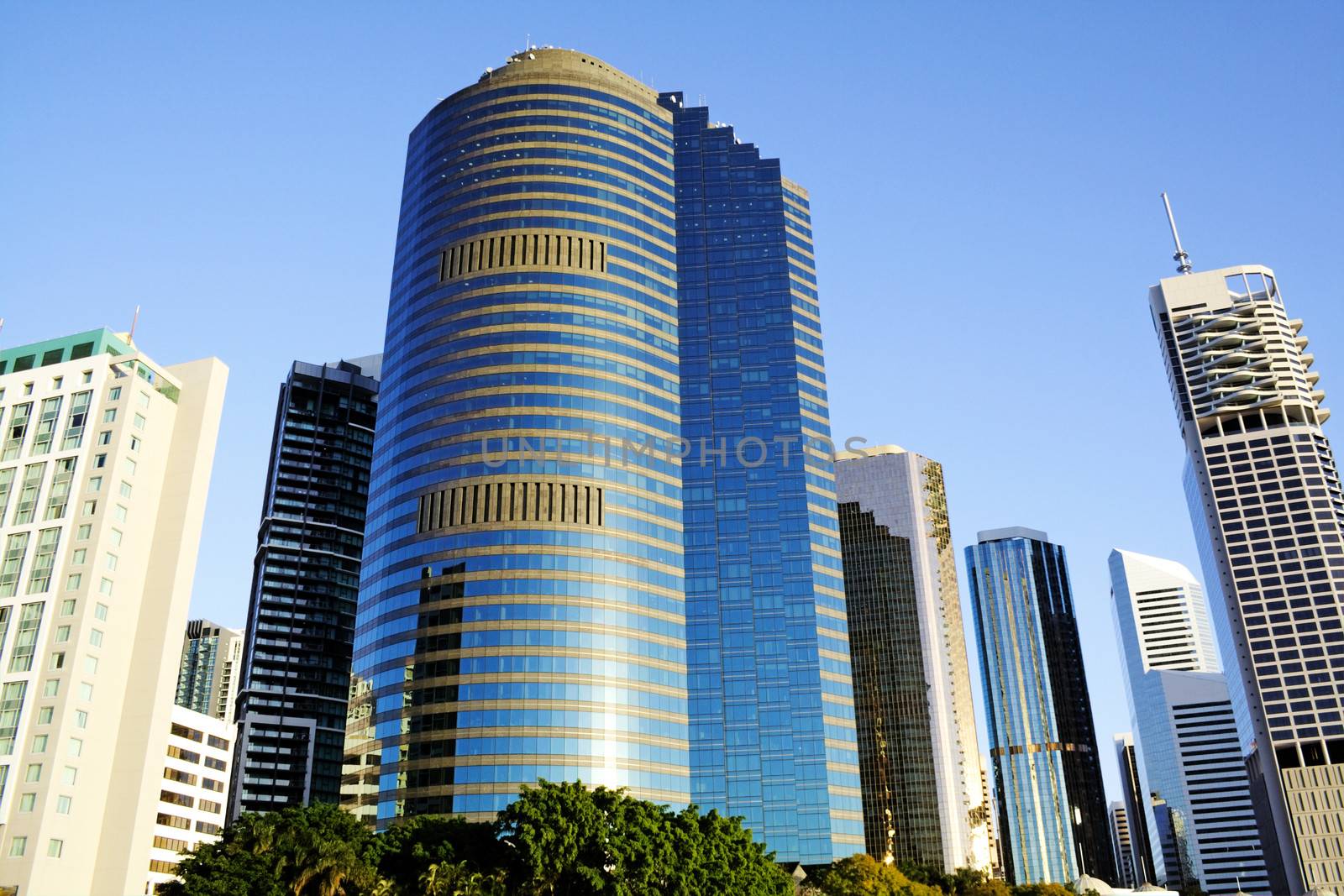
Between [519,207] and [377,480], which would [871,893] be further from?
[519,207]

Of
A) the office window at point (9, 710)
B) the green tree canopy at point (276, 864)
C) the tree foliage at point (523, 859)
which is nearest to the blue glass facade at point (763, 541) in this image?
the tree foliage at point (523, 859)

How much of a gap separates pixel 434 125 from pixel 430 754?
98025 millimetres

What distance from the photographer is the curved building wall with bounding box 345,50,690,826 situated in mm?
135875

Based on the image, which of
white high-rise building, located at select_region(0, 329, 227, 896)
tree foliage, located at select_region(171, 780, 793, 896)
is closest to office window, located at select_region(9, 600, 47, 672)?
white high-rise building, located at select_region(0, 329, 227, 896)

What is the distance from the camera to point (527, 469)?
145625 mm

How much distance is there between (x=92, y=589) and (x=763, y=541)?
96.4 metres

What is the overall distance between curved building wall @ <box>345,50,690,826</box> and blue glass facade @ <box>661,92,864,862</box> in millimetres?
18838

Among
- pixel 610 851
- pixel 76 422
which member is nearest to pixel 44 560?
pixel 76 422

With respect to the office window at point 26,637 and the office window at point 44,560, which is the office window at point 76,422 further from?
the office window at point 26,637

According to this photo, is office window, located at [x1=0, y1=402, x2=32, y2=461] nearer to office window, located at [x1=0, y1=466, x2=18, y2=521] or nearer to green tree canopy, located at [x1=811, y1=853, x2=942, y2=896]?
office window, located at [x1=0, y1=466, x2=18, y2=521]

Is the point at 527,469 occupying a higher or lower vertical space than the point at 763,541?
higher

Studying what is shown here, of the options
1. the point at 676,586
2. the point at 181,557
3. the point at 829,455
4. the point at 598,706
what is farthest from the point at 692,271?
the point at 181,557

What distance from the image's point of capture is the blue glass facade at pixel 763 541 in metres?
161

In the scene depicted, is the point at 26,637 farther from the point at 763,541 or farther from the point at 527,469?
the point at 763,541
